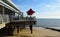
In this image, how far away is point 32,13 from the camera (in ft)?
123

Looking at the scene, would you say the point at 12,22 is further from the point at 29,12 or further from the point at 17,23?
the point at 29,12

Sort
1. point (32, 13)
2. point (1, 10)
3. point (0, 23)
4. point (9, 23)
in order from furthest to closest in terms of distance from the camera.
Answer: point (32, 13), point (9, 23), point (1, 10), point (0, 23)

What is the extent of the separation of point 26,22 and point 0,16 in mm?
9196

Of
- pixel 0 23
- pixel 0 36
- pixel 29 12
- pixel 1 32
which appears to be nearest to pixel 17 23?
pixel 0 36

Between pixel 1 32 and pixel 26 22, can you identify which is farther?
pixel 1 32

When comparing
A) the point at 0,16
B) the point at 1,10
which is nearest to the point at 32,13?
the point at 1,10

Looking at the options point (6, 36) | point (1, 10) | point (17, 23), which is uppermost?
point (1, 10)

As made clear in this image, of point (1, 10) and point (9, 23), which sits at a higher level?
point (1, 10)

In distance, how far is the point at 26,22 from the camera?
95.4 ft

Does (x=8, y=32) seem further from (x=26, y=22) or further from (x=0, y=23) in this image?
(x=0, y=23)

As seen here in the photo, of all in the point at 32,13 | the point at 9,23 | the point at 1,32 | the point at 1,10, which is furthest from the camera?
the point at 32,13

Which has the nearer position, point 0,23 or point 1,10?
point 0,23

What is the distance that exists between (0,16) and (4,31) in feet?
44.2

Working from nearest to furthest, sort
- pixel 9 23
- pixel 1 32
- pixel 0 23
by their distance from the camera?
pixel 0 23 < pixel 9 23 < pixel 1 32
